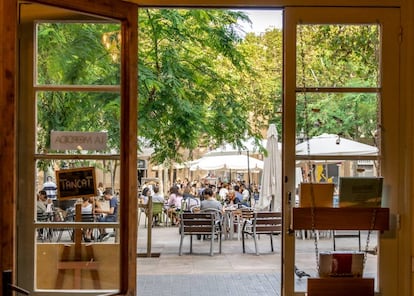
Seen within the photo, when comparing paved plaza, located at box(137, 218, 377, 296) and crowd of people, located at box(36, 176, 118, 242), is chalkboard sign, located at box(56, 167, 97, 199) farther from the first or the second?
paved plaza, located at box(137, 218, 377, 296)

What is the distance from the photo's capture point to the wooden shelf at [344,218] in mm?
2676

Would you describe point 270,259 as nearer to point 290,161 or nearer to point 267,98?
point 290,161

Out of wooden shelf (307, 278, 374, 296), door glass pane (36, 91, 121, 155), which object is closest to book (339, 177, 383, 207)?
wooden shelf (307, 278, 374, 296)

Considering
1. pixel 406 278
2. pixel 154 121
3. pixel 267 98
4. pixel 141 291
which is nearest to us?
pixel 406 278

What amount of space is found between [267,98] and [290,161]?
29.6 ft

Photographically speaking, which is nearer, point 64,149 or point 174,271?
point 64,149

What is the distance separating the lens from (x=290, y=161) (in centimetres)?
281

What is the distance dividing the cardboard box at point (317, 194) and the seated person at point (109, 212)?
1.07m

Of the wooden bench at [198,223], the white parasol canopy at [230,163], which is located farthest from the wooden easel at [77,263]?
the white parasol canopy at [230,163]

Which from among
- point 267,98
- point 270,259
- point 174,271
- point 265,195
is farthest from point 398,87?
point 267,98

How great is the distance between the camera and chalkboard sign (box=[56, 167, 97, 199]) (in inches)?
101

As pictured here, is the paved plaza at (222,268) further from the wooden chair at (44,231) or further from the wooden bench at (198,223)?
the wooden chair at (44,231)

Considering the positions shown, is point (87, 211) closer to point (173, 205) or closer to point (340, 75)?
point (340, 75)

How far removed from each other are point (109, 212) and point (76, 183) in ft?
0.80
